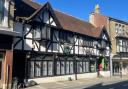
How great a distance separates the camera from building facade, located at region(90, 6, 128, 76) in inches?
1657

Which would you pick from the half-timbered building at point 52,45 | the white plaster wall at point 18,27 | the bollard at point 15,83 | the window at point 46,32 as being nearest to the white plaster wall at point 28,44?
the half-timbered building at point 52,45

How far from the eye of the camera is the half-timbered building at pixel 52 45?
24.3 m

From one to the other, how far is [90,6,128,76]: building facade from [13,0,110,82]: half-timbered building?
9.98 feet

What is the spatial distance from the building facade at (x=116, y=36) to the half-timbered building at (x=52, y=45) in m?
3.04

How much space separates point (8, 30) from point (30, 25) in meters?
4.61

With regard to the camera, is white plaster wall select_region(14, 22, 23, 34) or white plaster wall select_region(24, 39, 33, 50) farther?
white plaster wall select_region(24, 39, 33, 50)

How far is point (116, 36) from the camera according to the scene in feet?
139

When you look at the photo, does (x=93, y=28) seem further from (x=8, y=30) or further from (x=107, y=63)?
(x=8, y=30)

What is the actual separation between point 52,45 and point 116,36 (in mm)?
16793

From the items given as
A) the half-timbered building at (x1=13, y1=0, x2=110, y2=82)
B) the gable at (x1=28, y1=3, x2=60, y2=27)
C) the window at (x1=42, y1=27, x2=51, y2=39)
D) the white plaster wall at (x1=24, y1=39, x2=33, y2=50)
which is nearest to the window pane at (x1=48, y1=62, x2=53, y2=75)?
the half-timbered building at (x1=13, y1=0, x2=110, y2=82)

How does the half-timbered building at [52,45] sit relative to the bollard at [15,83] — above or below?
above

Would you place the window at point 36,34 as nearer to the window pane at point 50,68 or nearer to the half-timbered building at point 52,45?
the half-timbered building at point 52,45

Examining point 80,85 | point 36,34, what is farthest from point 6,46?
point 80,85

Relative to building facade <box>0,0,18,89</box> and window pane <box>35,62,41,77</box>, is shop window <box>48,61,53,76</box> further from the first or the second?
building facade <box>0,0,18,89</box>
